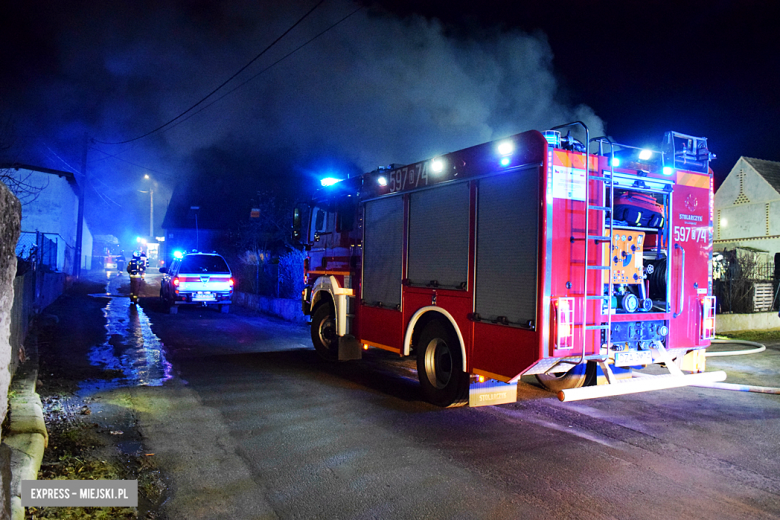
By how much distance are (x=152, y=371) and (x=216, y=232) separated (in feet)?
117

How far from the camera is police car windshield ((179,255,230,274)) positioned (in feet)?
54.7

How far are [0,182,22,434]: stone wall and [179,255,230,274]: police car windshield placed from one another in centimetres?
1474

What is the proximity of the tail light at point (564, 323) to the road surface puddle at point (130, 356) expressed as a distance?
→ 5.26 m

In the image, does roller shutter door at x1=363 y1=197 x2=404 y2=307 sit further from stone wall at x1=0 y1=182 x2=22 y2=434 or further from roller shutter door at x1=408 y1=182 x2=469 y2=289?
stone wall at x1=0 y1=182 x2=22 y2=434

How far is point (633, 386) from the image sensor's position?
5129 mm

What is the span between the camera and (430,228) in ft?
21.1

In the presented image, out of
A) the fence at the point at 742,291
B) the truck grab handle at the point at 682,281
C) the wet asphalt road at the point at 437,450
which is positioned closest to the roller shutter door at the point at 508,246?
the wet asphalt road at the point at 437,450

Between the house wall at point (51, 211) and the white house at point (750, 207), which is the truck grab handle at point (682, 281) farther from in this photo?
the house wall at point (51, 211)

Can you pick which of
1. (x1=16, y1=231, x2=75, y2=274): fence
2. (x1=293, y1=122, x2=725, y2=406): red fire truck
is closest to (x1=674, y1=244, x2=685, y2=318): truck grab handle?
(x1=293, y1=122, x2=725, y2=406): red fire truck

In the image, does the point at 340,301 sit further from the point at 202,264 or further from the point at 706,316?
the point at 202,264

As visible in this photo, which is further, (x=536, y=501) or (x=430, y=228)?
(x=430, y=228)

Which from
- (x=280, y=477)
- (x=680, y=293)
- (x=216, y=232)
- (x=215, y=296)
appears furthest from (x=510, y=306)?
(x=216, y=232)

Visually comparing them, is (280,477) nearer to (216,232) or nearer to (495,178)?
(495,178)

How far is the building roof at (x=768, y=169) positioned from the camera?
85.4ft
